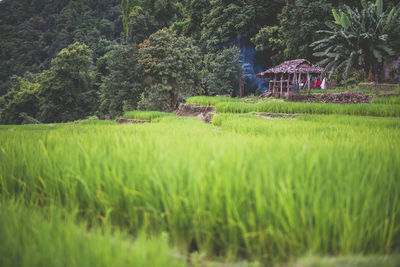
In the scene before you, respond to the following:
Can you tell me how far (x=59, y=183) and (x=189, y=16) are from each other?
25895mm

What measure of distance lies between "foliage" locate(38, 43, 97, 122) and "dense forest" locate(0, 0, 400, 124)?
3.0 inches

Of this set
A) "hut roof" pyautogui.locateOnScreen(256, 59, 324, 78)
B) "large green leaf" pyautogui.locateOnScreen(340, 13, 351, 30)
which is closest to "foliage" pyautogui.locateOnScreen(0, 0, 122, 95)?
"hut roof" pyautogui.locateOnScreen(256, 59, 324, 78)

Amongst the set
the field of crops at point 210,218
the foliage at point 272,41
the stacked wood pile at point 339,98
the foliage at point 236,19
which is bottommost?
the field of crops at point 210,218

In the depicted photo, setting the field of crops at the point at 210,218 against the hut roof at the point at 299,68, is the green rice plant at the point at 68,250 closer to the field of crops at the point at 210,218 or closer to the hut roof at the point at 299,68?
the field of crops at the point at 210,218

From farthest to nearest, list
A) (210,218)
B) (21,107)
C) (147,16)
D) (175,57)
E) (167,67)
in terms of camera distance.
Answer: (147,16), (21,107), (175,57), (167,67), (210,218)

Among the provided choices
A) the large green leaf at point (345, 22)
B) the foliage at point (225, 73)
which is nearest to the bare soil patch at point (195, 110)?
the large green leaf at point (345, 22)

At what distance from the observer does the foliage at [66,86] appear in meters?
20.4

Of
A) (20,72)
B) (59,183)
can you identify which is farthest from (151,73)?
(20,72)

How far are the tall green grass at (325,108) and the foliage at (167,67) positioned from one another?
23.4ft

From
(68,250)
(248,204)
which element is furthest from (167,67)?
(68,250)

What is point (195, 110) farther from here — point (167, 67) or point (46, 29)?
point (46, 29)

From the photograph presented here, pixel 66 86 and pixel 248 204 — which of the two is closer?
pixel 248 204

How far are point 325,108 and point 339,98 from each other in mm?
2703

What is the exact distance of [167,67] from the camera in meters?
14.4
